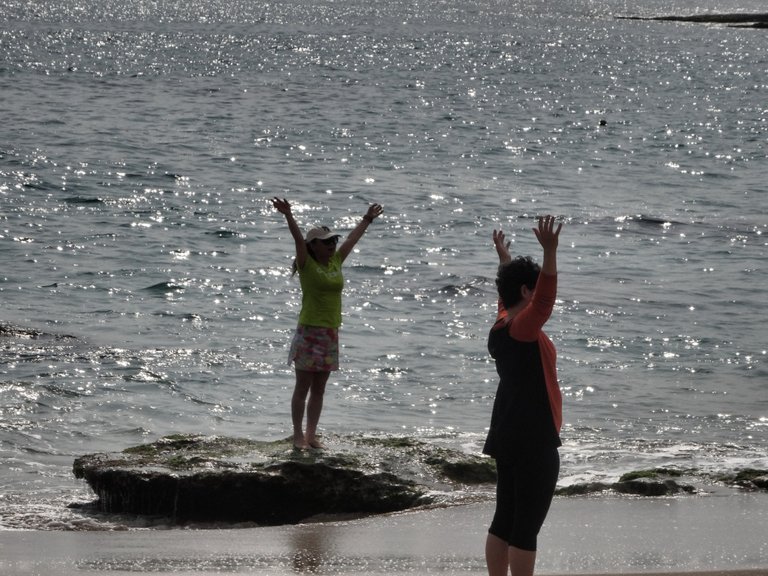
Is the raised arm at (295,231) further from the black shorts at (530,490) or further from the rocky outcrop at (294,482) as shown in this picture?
the black shorts at (530,490)

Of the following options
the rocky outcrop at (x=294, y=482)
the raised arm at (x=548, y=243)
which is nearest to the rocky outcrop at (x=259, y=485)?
the rocky outcrop at (x=294, y=482)

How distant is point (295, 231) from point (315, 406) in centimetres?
129

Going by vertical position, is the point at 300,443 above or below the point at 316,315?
below

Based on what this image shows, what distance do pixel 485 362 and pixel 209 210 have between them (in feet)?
37.8

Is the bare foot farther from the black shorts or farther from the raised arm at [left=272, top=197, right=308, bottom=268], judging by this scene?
the black shorts

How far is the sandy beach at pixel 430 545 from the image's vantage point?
6.53m

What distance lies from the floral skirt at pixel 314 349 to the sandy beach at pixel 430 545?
3.98 feet

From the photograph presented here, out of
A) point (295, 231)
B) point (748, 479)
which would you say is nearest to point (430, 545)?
point (295, 231)

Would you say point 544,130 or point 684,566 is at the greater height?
point 544,130

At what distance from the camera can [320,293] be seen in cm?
845

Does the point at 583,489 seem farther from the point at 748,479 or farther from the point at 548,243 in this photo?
the point at 548,243

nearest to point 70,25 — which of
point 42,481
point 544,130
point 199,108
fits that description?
point 199,108

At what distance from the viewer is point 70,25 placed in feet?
272

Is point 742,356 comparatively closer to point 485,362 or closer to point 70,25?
point 485,362
